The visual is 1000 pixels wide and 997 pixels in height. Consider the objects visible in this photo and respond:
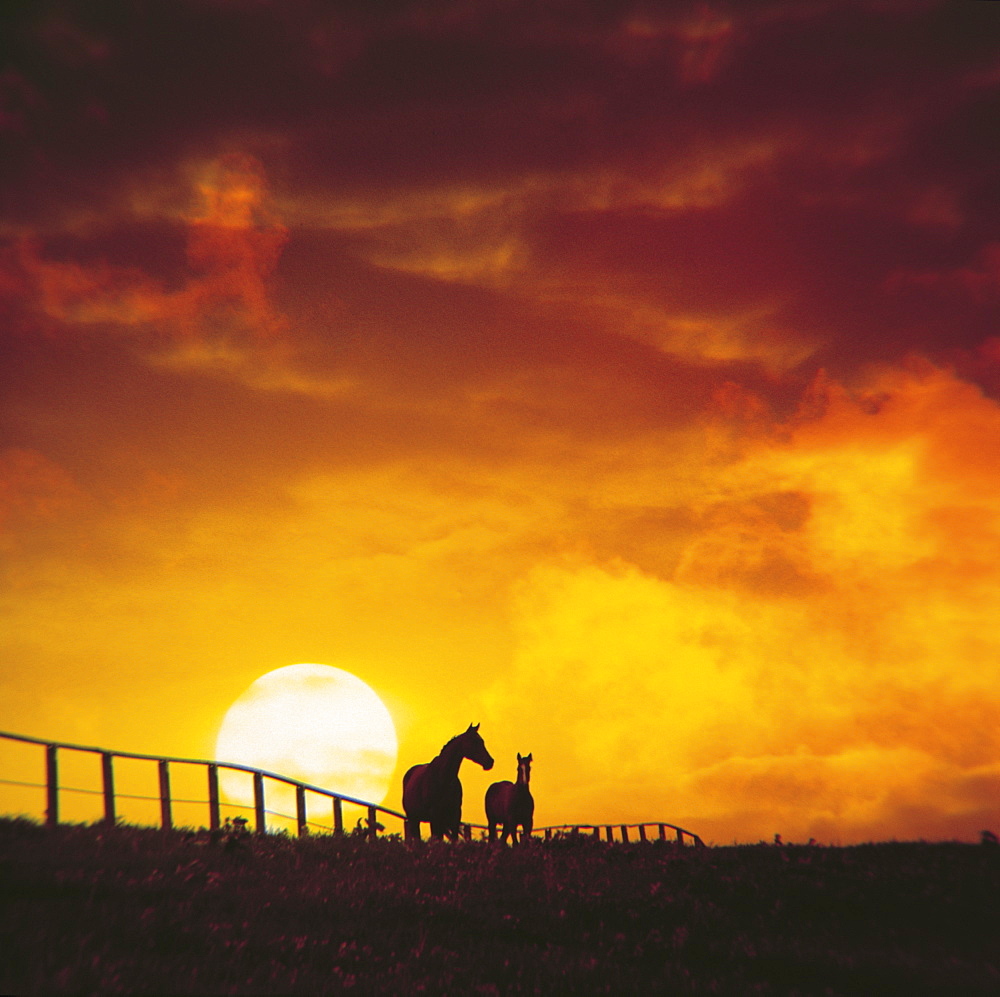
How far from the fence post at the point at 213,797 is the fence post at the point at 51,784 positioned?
13.3ft

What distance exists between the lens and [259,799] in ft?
71.6

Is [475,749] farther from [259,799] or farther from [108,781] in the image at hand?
[108,781]

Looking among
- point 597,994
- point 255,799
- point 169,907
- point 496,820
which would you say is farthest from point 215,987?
point 496,820

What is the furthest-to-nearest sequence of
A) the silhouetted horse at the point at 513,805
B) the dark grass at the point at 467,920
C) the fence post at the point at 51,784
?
1. the silhouetted horse at the point at 513,805
2. the fence post at the point at 51,784
3. the dark grass at the point at 467,920

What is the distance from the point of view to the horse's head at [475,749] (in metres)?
26.5

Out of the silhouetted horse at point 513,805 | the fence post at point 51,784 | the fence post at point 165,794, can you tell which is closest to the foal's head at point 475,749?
the silhouetted horse at point 513,805

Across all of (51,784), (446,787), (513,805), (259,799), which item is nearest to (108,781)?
(51,784)

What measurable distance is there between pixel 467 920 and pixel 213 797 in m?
8.01

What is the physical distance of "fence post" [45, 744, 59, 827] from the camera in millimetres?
15602

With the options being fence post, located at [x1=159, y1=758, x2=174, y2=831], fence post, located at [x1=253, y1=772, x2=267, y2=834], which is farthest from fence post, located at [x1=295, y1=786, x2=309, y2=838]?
fence post, located at [x1=159, y1=758, x2=174, y2=831]

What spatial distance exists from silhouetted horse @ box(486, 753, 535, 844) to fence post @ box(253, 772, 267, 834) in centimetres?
846

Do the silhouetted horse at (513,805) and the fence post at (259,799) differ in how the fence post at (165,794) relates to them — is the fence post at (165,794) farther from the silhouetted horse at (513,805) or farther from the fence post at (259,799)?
the silhouetted horse at (513,805)

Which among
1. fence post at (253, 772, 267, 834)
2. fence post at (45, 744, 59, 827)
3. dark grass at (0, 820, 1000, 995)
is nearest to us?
dark grass at (0, 820, 1000, 995)

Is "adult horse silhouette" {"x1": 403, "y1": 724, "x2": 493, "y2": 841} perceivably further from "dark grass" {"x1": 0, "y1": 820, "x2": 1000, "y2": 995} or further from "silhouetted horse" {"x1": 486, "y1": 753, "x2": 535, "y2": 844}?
"dark grass" {"x1": 0, "y1": 820, "x2": 1000, "y2": 995}
